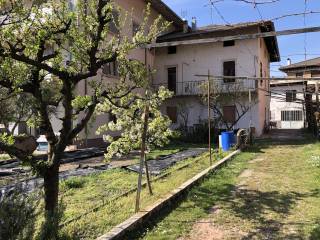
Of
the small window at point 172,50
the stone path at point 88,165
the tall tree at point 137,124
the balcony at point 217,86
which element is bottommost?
the stone path at point 88,165

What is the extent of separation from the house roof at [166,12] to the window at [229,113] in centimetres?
665

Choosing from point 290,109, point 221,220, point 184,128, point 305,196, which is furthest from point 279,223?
point 290,109

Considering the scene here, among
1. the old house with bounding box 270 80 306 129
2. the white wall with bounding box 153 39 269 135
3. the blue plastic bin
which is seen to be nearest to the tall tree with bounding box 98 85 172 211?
the blue plastic bin

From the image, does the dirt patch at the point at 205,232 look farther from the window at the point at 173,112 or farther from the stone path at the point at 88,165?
the window at the point at 173,112

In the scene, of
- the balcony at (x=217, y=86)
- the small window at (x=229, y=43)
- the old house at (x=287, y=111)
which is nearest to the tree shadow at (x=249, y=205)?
the balcony at (x=217, y=86)

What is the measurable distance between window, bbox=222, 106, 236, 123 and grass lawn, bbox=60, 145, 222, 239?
15851mm

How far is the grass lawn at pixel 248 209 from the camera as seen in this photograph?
6141 mm

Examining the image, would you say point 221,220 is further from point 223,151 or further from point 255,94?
point 255,94

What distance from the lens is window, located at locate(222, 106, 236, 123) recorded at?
92.5 ft

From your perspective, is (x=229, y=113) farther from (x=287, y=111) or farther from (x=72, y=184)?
(x=72, y=184)

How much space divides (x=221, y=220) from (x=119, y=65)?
10.5 ft

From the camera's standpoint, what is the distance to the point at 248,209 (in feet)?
24.6

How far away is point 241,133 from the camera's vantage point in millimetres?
17625

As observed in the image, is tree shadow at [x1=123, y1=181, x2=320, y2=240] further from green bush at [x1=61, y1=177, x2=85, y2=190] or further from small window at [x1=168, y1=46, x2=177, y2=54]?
small window at [x1=168, y1=46, x2=177, y2=54]
